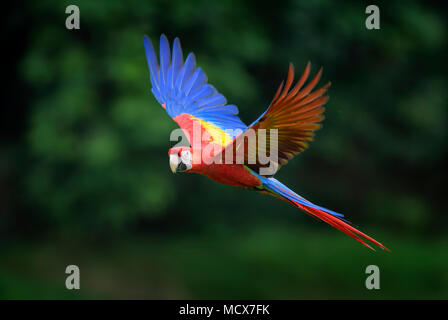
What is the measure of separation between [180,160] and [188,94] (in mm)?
737

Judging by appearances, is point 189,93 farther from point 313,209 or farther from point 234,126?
point 313,209

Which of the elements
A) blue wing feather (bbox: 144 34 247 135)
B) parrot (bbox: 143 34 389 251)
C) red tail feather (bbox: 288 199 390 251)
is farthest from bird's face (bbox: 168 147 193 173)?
blue wing feather (bbox: 144 34 247 135)

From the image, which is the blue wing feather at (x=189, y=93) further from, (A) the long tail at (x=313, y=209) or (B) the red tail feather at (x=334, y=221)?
(B) the red tail feather at (x=334, y=221)

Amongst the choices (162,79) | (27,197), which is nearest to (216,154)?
(162,79)

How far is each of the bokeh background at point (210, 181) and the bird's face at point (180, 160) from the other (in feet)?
9.53

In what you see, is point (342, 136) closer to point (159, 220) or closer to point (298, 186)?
point (298, 186)

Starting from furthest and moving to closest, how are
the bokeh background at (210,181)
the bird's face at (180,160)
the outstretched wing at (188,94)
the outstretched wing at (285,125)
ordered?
the bokeh background at (210,181) < the outstretched wing at (188,94) < the bird's face at (180,160) < the outstretched wing at (285,125)

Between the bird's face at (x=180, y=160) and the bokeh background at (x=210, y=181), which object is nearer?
the bird's face at (x=180, y=160)

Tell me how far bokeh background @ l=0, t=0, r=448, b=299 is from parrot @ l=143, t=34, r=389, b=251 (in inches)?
89.2

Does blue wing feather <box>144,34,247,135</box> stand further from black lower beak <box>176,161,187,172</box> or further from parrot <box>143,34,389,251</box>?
black lower beak <box>176,161,187,172</box>

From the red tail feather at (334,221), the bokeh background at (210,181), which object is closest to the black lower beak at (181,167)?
the red tail feather at (334,221)

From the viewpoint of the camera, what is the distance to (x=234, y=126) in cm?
262

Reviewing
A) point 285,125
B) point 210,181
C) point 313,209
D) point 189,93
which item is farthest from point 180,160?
point 210,181

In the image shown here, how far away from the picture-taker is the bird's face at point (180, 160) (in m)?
2.00
